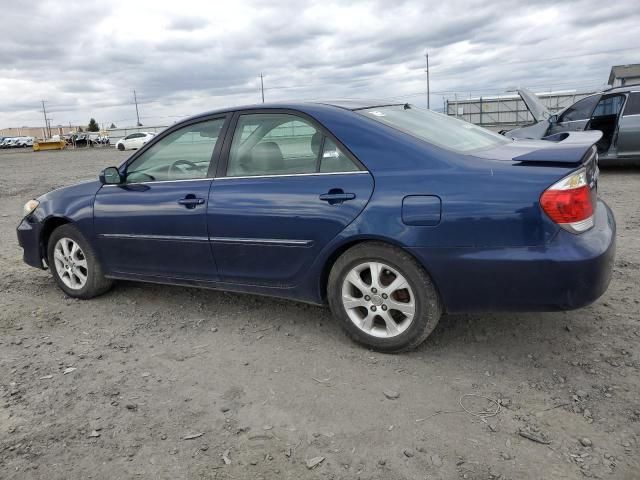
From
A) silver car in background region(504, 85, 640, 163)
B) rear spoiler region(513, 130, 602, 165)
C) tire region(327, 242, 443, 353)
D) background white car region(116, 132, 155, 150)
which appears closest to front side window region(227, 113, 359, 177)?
tire region(327, 242, 443, 353)

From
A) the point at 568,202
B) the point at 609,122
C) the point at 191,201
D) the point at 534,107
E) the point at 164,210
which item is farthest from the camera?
the point at 534,107

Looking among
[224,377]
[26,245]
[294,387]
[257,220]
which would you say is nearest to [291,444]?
[294,387]

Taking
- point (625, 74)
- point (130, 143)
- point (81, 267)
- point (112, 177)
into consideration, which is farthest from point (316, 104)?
point (625, 74)

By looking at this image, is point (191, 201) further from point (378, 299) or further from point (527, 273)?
point (527, 273)

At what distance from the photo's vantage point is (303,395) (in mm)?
3045

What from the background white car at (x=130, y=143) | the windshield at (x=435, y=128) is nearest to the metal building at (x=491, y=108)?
the background white car at (x=130, y=143)

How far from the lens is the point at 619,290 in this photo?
4.32 m

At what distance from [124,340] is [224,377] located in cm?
103

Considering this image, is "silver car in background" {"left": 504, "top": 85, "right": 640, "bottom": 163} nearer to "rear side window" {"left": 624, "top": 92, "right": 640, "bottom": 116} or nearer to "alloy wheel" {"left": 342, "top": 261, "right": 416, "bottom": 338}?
"rear side window" {"left": 624, "top": 92, "right": 640, "bottom": 116}

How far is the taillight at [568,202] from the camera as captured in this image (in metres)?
2.89

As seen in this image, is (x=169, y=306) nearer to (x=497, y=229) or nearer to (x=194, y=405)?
(x=194, y=405)

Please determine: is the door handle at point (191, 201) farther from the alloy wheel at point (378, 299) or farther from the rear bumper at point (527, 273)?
the rear bumper at point (527, 273)

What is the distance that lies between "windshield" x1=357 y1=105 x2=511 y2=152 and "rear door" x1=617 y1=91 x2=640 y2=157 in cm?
736

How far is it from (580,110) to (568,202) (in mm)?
9511
